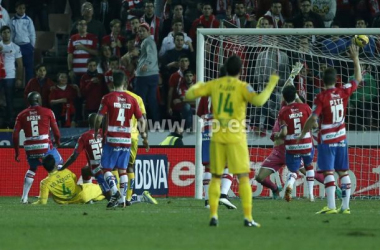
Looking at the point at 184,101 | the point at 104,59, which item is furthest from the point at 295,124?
the point at 104,59

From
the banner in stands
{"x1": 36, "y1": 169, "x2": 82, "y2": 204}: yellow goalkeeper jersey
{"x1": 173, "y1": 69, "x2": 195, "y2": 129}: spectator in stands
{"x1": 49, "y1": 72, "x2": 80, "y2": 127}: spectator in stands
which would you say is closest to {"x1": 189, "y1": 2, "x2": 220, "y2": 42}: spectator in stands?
{"x1": 173, "y1": 69, "x2": 195, "y2": 129}: spectator in stands

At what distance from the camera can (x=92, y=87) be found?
2305 cm

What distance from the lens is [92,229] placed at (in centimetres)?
1197

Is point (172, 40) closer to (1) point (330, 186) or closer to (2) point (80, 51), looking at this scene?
(2) point (80, 51)

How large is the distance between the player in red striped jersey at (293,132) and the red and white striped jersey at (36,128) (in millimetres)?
4135

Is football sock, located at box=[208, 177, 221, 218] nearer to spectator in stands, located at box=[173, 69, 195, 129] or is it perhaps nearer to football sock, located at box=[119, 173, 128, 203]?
football sock, located at box=[119, 173, 128, 203]

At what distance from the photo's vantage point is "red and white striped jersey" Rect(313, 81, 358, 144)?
1439 cm

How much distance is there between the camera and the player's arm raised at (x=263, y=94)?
11.6m

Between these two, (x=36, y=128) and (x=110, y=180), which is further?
(x=36, y=128)

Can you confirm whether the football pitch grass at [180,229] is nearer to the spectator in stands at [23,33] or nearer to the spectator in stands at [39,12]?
the spectator in stands at [23,33]

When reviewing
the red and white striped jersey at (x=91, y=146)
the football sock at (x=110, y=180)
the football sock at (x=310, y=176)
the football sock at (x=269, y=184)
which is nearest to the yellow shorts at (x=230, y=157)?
the football sock at (x=110, y=180)

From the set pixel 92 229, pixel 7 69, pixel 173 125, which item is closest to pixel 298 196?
pixel 173 125

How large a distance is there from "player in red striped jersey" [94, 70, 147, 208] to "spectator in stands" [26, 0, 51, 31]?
11.2 metres

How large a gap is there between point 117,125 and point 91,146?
7.93 feet
